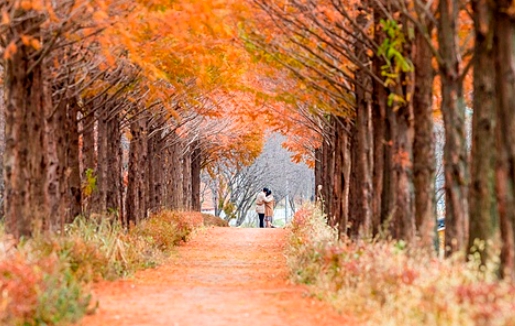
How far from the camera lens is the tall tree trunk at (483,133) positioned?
10.7 m

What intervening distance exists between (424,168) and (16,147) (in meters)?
6.22

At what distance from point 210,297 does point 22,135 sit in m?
3.89

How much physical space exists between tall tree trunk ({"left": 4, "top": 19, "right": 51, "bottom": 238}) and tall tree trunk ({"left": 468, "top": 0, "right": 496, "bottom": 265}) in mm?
7045

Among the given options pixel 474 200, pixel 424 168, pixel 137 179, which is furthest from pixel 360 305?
pixel 137 179

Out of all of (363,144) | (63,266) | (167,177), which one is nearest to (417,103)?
(363,144)

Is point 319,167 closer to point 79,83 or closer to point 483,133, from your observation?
point 79,83

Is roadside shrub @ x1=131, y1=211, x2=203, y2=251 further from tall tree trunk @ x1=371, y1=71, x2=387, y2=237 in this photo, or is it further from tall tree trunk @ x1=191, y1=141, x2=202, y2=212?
tall tree trunk @ x1=191, y1=141, x2=202, y2=212

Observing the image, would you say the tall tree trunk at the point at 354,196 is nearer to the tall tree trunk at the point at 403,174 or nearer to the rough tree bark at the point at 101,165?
the tall tree trunk at the point at 403,174

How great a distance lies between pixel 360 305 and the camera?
432 inches

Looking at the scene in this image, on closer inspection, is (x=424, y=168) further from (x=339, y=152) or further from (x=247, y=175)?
(x=247, y=175)

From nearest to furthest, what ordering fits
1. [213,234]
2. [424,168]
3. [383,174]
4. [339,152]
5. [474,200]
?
1. [474,200]
2. [424,168]
3. [383,174]
4. [339,152]
5. [213,234]

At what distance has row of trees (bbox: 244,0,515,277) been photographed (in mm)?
10117

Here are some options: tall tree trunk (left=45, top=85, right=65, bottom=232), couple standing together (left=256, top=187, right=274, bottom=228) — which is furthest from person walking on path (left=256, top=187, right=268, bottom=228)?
tall tree trunk (left=45, top=85, right=65, bottom=232)

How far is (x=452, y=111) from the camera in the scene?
485 inches
